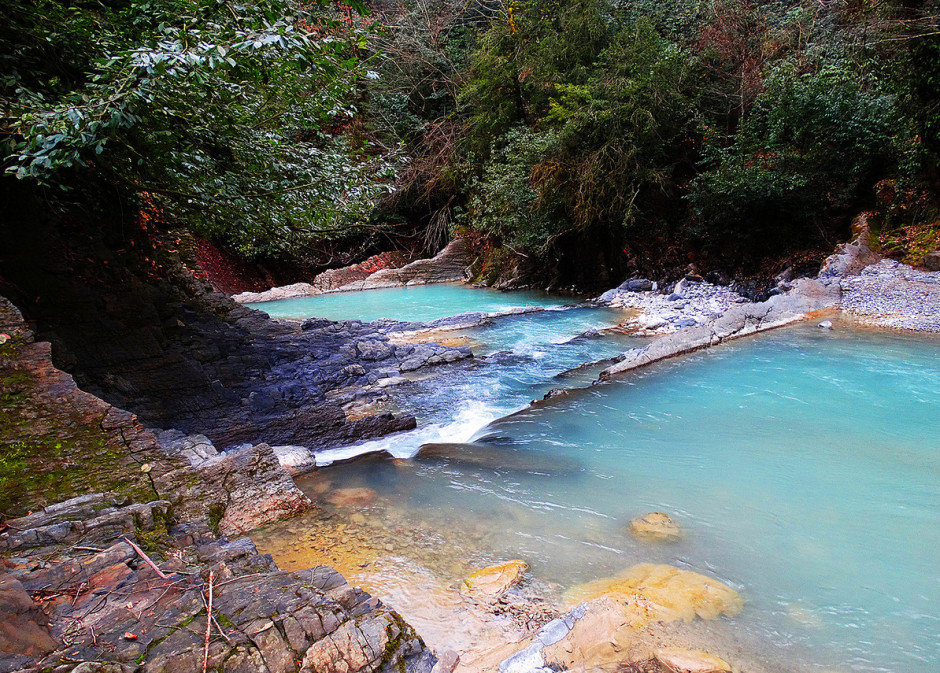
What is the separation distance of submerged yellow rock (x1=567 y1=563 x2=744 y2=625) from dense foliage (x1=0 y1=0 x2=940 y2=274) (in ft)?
13.1

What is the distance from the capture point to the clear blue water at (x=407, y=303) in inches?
576

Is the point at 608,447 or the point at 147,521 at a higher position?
the point at 147,521

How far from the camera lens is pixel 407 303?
16.6m

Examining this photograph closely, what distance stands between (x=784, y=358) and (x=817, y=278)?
459 cm

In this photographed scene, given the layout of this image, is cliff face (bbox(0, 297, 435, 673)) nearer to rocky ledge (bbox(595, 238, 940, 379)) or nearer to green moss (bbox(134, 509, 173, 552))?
green moss (bbox(134, 509, 173, 552))

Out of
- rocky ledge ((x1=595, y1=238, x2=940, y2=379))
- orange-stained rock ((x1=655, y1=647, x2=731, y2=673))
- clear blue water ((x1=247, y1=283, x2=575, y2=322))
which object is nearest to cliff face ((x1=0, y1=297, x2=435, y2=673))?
orange-stained rock ((x1=655, y1=647, x2=731, y2=673))

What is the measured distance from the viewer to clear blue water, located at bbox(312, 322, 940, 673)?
293 centimetres

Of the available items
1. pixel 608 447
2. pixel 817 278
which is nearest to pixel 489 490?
pixel 608 447

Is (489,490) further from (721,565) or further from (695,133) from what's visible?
(695,133)

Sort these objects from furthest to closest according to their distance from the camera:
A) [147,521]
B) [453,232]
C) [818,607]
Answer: [453,232]
[818,607]
[147,521]

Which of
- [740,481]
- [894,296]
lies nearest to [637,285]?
[894,296]

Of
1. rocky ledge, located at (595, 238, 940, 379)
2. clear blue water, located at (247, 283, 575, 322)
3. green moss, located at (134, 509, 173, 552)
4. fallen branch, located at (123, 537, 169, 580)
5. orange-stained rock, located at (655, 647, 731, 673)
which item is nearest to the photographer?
fallen branch, located at (123, 537, 169, 580)

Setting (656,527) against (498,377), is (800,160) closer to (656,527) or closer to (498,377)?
(498,377)

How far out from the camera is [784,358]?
7465 millimetres
